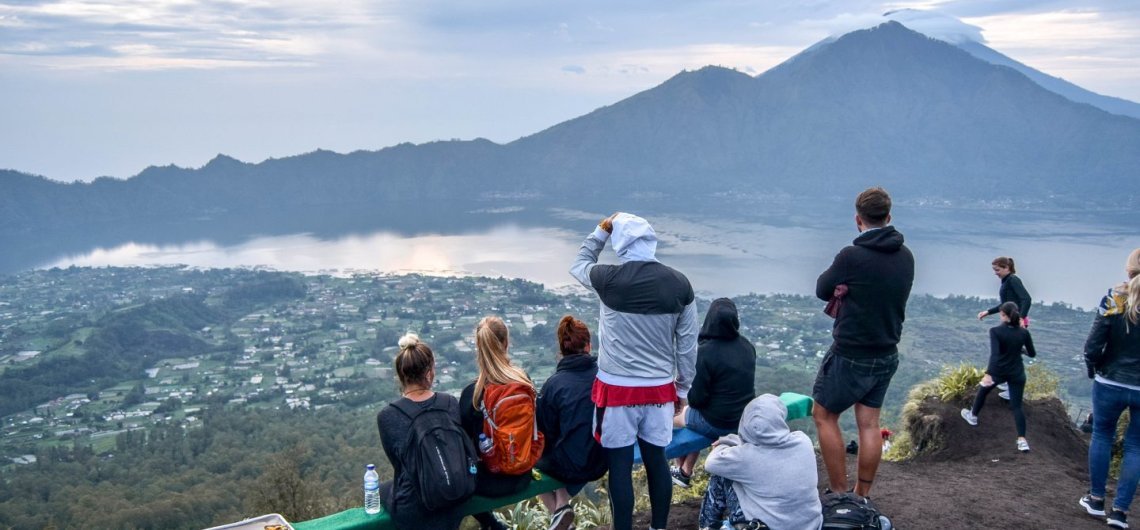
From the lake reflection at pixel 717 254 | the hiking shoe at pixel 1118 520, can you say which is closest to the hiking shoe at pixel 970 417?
the hiking shoe at pixel 1118 520

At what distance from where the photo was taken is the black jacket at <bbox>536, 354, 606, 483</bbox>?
355 centimetres

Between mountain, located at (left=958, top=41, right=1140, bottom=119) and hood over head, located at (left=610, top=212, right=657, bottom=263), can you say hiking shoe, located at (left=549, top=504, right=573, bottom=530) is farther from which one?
mountain, located at (left=958, top=41, right=1140, bottom=119)

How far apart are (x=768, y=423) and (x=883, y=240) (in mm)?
1097

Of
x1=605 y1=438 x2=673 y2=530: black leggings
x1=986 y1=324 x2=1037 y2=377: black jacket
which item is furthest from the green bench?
x1=986 y1=324 x2=1037 y2=377: black jacket

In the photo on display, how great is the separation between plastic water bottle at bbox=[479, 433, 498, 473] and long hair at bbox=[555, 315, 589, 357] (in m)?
0.58

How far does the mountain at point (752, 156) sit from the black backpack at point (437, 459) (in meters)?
135

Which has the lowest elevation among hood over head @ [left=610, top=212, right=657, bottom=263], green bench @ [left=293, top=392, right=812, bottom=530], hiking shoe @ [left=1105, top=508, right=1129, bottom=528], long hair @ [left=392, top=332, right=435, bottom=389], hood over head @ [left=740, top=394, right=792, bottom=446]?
hiking shoe @ [left=1105, top=508, right=1129, bottom=528]

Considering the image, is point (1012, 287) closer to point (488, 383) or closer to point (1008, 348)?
point (1008, 348)

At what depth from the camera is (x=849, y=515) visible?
333cm

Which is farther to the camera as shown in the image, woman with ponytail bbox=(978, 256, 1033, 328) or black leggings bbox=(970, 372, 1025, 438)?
woman with ponytail bbox=(978, 256, 1033, 328)

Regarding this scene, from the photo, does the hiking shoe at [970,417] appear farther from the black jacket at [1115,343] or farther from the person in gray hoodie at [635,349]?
the person in gray hoodie at [635,349]

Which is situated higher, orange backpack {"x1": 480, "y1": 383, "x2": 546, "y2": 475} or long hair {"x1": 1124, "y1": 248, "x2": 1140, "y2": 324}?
long hair {"x1": 1124, "y1": 248, "x2": 1140, "y2": 324}

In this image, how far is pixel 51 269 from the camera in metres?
89.8

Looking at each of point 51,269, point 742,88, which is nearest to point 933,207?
point 742,88
